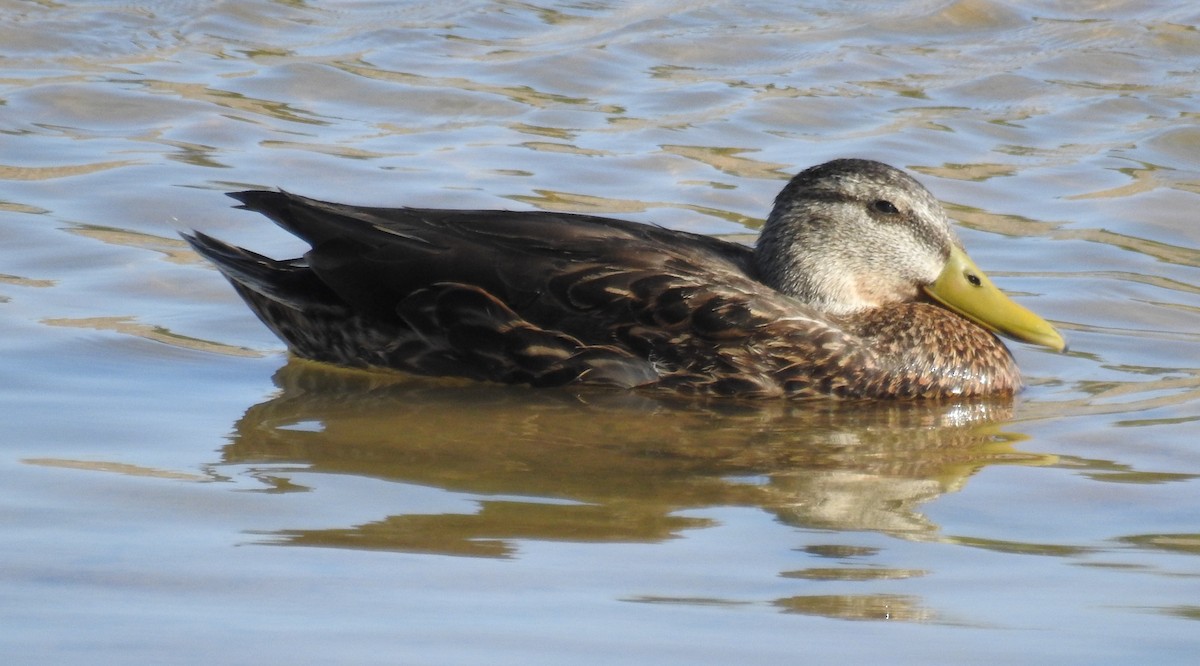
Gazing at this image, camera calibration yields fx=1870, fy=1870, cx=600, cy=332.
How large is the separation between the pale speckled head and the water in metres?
0.65

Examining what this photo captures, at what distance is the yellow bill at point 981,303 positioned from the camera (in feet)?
24.4

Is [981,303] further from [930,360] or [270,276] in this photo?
[270,276]

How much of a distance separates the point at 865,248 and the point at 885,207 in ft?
0.61

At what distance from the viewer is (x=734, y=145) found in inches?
433

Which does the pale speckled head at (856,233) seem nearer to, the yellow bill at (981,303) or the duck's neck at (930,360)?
the yellow bill at (981,303)

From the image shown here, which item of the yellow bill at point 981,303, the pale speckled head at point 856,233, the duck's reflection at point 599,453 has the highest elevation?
the pale speckled head at point 856,233

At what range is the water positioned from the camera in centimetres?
436

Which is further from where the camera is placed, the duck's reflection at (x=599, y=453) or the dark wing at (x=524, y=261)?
the dark wing at (x=524, y=261)

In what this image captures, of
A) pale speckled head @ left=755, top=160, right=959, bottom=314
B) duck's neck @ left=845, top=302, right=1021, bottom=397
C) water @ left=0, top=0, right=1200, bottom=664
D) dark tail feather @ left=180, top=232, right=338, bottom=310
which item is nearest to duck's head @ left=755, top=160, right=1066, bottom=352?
pale speckled head @ left=755, top=160, right=959, bottom=314

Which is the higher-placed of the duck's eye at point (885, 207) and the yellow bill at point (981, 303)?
the duck's eye at point (885, 207)

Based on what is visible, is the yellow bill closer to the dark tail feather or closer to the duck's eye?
the duck's eye

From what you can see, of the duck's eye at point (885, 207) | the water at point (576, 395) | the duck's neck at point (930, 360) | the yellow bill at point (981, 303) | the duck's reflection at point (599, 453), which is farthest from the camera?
the duck's eye at point (885, 207)

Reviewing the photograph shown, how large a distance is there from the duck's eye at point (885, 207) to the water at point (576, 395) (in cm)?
87

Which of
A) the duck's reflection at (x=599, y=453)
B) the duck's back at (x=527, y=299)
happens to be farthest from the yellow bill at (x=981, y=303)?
the duck's back at (x=527, y=299)
